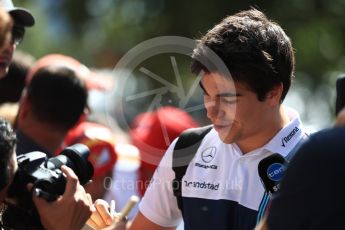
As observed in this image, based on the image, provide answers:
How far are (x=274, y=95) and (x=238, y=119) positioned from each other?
0.61 ft

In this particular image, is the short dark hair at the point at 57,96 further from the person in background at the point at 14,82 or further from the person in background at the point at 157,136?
the person in background at the point at 14,82

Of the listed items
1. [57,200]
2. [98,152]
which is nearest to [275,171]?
[57,200]

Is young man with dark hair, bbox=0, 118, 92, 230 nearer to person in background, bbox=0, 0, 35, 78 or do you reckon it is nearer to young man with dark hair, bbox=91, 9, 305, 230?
young man with dark hair, bbox=91, 9, 305, 230

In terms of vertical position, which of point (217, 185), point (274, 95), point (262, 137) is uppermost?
point (274, 95)

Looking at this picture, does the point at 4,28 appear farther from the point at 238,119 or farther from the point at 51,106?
the point at 51,106

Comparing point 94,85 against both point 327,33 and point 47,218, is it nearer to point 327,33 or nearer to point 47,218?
point 47,218

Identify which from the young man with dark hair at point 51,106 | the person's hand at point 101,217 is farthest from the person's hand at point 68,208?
the young man with dark hair at point 51,106

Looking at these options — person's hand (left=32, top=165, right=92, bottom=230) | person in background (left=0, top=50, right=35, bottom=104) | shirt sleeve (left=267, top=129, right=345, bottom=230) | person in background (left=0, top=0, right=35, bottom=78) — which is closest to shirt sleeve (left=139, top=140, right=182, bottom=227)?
person's hand (left=32, top=165, right=92, bottom=230)

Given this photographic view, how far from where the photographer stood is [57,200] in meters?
2.97

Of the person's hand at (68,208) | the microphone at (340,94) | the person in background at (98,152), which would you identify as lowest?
the person in background at (98,152)

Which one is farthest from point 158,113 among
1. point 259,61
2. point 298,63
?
point 298,63

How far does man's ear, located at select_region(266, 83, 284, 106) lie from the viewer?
3475 millimetres

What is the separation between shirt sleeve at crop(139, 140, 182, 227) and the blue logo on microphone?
0.41m

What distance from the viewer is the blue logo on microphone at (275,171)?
3336mm
